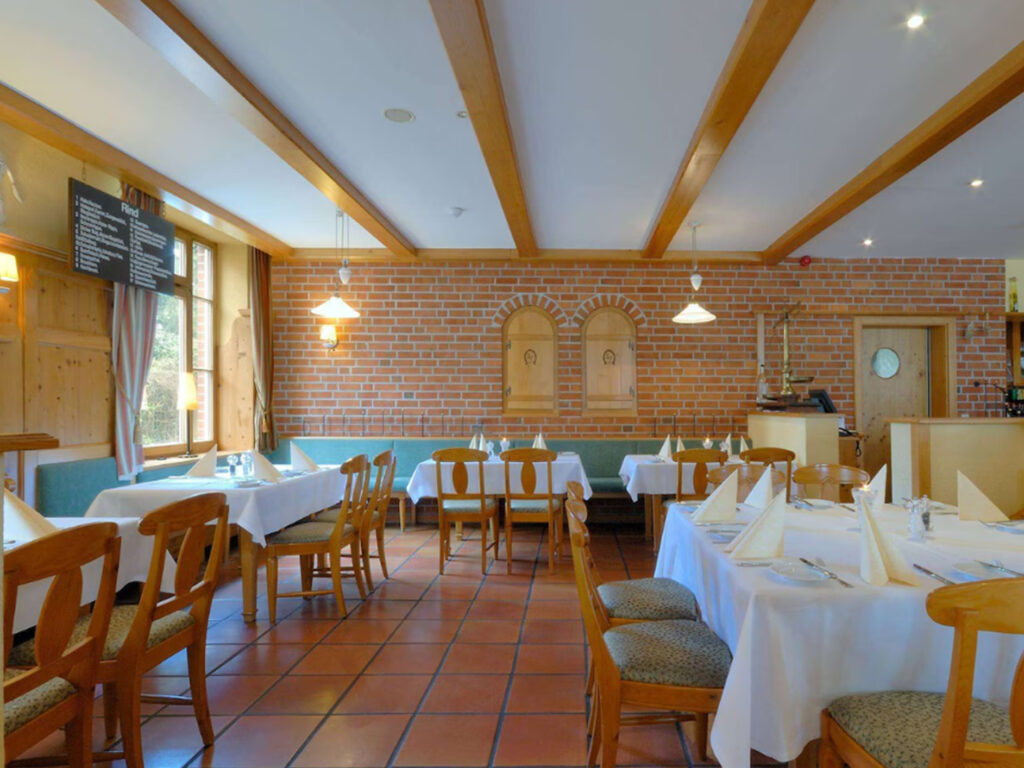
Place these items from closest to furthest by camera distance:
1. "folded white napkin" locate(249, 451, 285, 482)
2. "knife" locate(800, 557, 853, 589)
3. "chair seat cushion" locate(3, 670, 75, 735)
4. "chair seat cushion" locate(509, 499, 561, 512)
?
"chair seat cushion" locate(3, 670, 75, 735), "knife" locate(800, 557, 853, 589), "folded white napkin" locate(249, 451, 285, 482), "chair seat cushion" locate(509, 499, 561, 512)

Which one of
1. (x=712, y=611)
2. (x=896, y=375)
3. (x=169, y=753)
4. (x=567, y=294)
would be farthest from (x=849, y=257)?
(x=169, y=753)

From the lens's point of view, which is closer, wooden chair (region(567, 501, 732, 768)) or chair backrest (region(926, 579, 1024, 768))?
chair backrest (region(926, 579, 1024, 768))

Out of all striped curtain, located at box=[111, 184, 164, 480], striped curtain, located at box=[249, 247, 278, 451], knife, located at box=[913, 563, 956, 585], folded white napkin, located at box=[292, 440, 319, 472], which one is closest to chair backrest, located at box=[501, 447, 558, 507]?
folded white napkin, located at box=[292, 440, 319, 472]

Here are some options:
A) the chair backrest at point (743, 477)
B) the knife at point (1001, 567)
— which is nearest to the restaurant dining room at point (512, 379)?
the knife at point (1001, 567)

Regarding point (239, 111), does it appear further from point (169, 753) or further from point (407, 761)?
point (407, 761)

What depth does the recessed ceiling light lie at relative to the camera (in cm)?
338

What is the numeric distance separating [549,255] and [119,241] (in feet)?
12.5

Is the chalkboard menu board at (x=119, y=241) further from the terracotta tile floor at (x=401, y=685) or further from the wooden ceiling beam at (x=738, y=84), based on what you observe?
the wooden ceiling beam at (x=738, y=84)

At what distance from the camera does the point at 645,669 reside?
5.75ft

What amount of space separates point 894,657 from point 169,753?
7.69 feet

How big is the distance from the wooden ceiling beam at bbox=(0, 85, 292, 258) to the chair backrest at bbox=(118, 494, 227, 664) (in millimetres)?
2689

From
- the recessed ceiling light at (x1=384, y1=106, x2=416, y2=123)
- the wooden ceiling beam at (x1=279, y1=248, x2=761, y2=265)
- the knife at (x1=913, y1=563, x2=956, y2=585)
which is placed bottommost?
the knife at (x1=913, y1=563, x2=956, y2=585)

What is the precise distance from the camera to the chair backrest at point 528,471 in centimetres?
429

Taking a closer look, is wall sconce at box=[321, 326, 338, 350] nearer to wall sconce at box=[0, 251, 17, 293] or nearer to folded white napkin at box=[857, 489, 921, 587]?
wall sconce at box=[0, 251, 17, 293]
